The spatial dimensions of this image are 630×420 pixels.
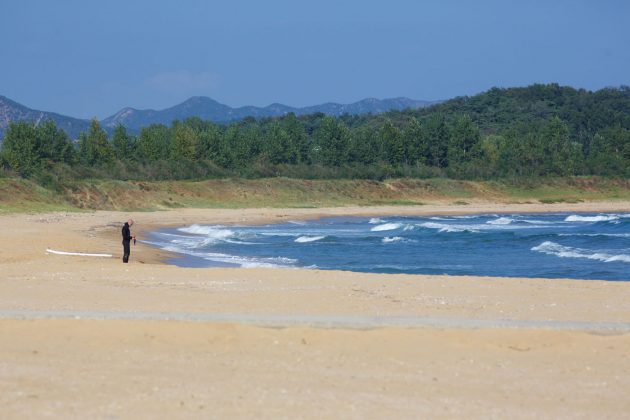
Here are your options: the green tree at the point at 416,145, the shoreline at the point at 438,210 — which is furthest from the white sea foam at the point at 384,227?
the green tree at the point at 416,145

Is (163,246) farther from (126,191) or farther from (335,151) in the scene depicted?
(335,151)

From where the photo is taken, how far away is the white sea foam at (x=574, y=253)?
29531 mm

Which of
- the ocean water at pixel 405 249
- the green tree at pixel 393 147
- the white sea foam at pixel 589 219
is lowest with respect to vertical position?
the ocean water at pixel 405 249

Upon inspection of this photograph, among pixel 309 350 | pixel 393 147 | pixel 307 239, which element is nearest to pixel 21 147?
pixel 307 239

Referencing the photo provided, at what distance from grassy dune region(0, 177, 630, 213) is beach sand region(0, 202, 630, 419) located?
111ft

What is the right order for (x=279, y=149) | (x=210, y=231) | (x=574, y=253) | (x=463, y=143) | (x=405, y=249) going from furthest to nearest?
(x=463, y=143) → (x=279, y=149) → (x=210, y=231) → (x=405, y=249) → (x=574, y=253)

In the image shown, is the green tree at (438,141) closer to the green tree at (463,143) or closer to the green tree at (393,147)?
the green tree at (463,143)

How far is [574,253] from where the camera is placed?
104 feet

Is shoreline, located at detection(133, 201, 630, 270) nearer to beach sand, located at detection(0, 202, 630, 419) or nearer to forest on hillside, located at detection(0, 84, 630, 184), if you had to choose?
forest on hillside, located at detection(0, 84, 630, 184)

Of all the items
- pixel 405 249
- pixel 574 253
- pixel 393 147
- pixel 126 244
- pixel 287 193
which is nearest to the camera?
pixel 126 244

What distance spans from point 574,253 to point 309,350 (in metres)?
23.5

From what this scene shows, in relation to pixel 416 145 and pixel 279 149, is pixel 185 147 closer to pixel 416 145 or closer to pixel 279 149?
pixel 279 149

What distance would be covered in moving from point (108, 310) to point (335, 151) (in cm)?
8217

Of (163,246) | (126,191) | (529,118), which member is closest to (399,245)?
(163,246)
